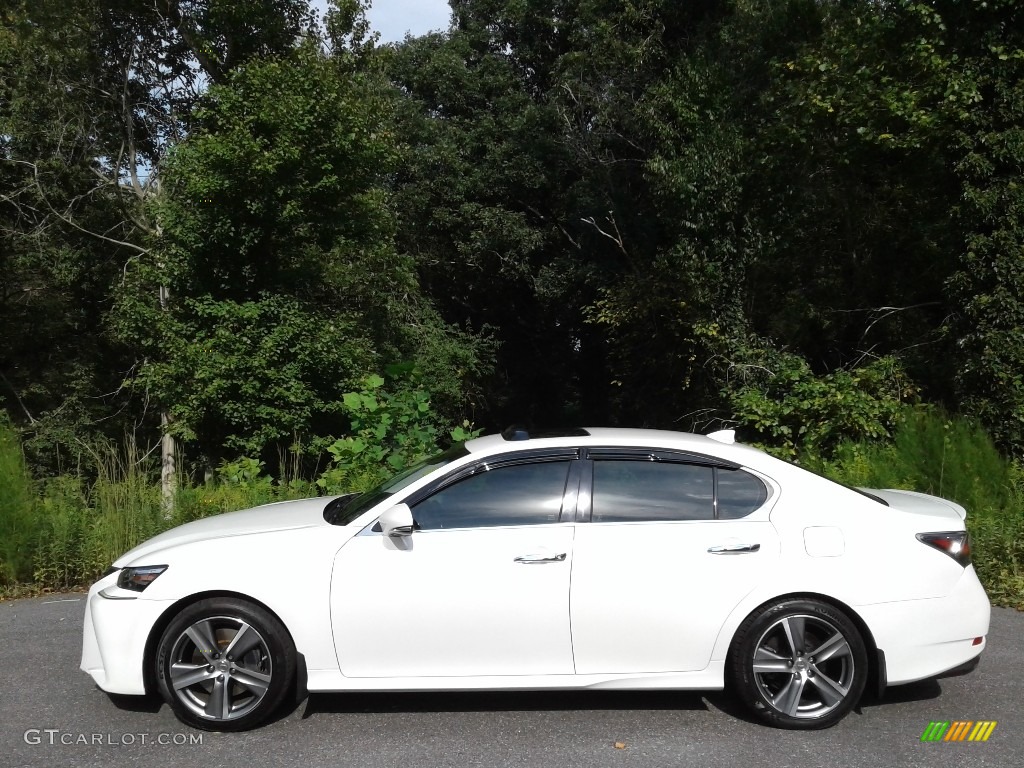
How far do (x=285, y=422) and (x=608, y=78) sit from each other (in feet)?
41.4

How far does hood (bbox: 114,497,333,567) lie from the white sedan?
0.18 metres

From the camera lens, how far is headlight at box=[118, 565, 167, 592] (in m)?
4.91

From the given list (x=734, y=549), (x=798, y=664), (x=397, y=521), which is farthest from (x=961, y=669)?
(x=397, y=521)

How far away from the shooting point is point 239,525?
211 inches

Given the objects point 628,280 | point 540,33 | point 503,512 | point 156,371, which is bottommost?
point 503,512

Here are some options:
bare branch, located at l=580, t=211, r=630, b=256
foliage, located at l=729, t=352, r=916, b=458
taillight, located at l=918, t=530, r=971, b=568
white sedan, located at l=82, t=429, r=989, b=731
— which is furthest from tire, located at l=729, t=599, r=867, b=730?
bare branch, located at l=580, t=211, r=630, b=256

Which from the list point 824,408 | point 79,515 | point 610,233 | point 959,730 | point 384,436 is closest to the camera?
point 959,730

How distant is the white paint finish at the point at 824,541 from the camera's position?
16.1 feet

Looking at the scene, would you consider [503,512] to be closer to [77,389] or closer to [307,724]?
[307,724]

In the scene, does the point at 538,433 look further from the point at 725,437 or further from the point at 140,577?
the point at 140,577

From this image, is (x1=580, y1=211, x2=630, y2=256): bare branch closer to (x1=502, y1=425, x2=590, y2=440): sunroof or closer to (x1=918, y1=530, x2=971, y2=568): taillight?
(x1=502, y1=425, x2=590, y2=440): sunroof

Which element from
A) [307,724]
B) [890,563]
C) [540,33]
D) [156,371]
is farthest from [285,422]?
[540,33]

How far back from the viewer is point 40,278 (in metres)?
22.9

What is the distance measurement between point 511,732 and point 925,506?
2.64 metres
